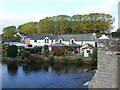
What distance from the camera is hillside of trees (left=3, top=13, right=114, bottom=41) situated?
36625 millimetres

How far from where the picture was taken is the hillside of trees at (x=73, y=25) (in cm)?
3662

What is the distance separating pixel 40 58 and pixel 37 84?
10.4m

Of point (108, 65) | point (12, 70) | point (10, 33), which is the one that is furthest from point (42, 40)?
point (108, 65)

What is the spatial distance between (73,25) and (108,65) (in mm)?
36619

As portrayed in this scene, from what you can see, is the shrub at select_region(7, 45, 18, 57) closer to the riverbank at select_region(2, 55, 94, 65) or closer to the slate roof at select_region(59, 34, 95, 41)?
the riverbank at select_region(2, 55, 94, 65)

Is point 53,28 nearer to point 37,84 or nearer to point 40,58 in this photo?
point 40,58

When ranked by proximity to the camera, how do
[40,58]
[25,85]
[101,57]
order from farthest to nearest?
[40,58] < [25,85] < [101,57]

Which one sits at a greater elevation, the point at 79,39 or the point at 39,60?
the point at 79,39

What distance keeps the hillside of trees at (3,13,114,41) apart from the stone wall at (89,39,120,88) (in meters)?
32.4

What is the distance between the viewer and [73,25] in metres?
40.3

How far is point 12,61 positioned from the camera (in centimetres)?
2244

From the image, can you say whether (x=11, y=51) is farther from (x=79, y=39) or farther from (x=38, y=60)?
(x=79, y=39)

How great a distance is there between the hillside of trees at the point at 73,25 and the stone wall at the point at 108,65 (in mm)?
32377

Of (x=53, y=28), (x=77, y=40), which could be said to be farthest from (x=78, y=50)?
(x=53, y=28)
